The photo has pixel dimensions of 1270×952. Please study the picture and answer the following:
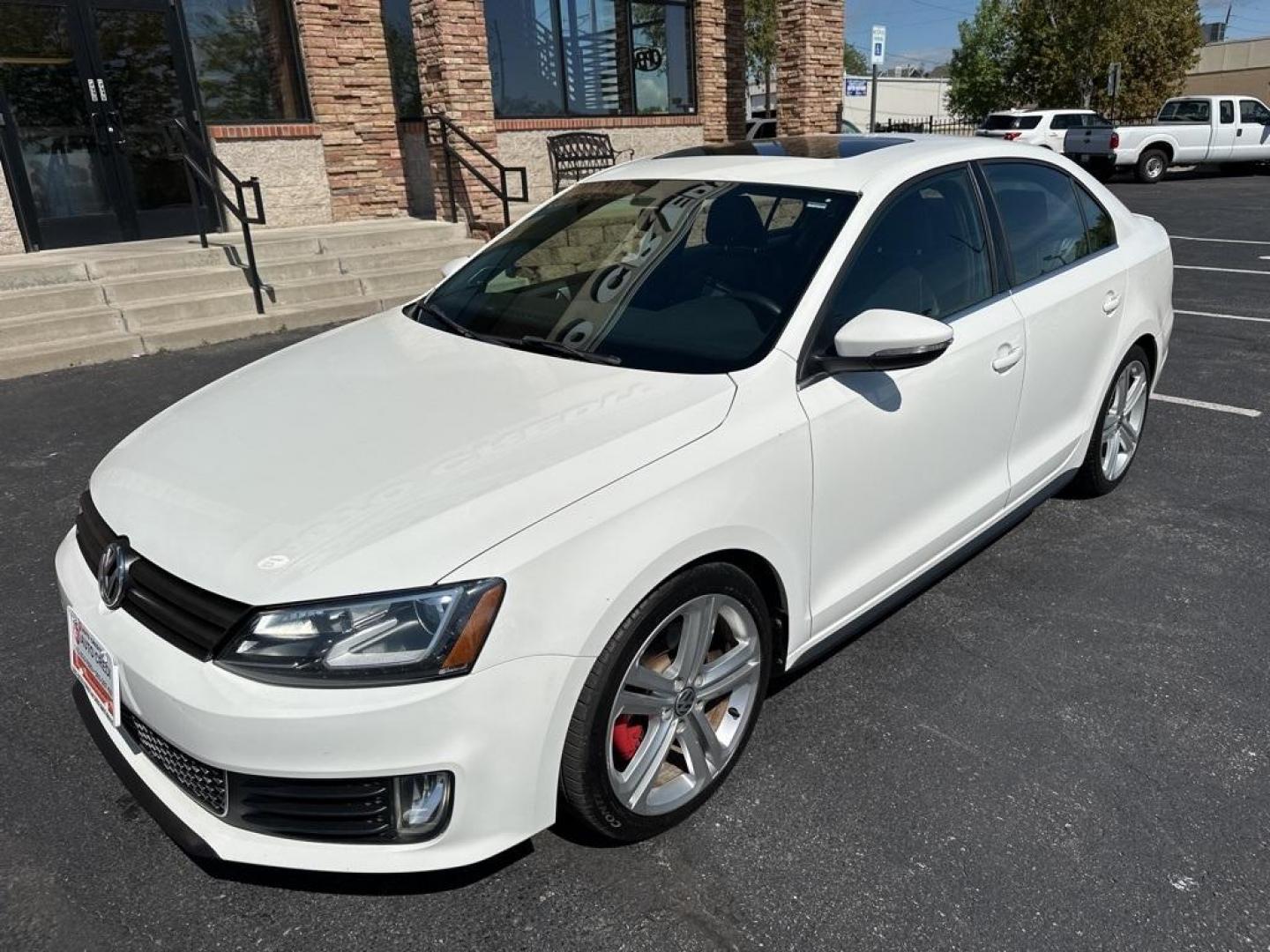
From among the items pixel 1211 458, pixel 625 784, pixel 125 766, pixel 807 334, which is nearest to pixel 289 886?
pixel 125 766

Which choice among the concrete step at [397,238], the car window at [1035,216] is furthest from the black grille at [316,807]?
the concrete step at [397,238]

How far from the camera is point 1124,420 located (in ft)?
14.2

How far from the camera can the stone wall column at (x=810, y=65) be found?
13.9 metres

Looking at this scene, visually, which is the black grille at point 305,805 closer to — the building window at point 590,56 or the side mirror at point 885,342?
the side mirror at point 885,342

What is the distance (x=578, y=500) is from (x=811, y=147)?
2065 mm

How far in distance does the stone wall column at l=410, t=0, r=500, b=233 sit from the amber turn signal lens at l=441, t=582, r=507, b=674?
31.0 ft

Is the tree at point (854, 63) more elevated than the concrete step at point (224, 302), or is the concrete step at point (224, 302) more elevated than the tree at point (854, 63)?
the tree at point (854, 63)

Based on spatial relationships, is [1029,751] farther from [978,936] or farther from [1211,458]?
[1211,458]

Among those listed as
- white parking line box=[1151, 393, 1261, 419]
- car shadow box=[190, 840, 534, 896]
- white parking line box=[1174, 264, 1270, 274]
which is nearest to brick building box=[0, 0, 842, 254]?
white parking line box=[1174, 264, 1270, 274]

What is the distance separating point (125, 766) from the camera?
2.23m

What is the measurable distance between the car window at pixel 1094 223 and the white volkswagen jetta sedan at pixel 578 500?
0.36 metres

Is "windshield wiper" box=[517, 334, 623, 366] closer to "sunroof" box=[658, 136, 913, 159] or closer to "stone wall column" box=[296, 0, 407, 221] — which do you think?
"sunroof" box=[658, 136, 913, 159]

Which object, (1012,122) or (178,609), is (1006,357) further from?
(1012,122)

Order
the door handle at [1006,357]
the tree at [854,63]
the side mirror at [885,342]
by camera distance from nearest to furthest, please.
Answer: the side mirror at [885,342] → the door handle at [1006,357] → the tree at [854,63]
